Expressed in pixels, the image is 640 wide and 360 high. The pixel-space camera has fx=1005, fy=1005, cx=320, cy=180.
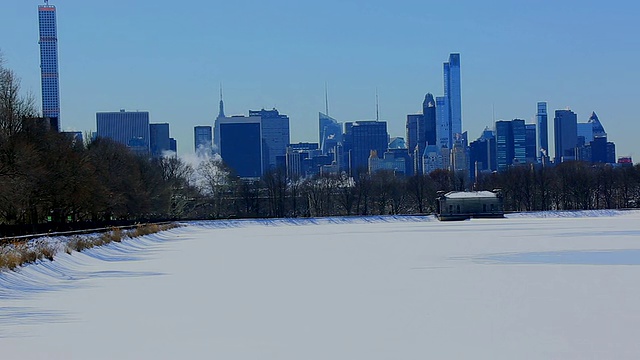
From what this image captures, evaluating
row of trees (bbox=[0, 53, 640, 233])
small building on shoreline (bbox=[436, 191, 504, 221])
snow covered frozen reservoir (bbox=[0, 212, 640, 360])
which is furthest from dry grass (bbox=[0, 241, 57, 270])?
small building on shoreline (bbox=[436, 191, 504, 221])

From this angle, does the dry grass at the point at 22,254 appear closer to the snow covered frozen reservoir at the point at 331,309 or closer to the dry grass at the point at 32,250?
the dry grass at the point at 32,250

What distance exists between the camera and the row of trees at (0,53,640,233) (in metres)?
62.9

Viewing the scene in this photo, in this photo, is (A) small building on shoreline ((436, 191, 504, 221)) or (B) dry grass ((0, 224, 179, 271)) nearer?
(B) dry grass ((0, 224, 179, 271))

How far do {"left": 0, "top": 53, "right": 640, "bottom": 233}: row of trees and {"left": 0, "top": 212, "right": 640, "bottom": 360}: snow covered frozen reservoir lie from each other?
1298 inches

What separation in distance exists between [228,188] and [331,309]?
12019cm

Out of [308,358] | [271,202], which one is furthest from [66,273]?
[271,202]

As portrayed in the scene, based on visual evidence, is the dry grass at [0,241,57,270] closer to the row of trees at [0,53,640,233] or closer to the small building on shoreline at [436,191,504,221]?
the row of trees at [0,53,640,233]

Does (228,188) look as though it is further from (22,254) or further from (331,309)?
(331,309)

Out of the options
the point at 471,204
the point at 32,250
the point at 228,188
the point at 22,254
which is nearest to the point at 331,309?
the point at 22,254

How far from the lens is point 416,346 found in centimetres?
1325

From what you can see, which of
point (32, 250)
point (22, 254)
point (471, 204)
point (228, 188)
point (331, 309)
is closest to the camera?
point (331, 309)

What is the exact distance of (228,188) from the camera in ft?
450

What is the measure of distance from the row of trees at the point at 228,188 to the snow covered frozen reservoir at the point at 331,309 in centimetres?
3298

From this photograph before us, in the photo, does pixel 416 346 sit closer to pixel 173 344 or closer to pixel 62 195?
pixel 173 344
